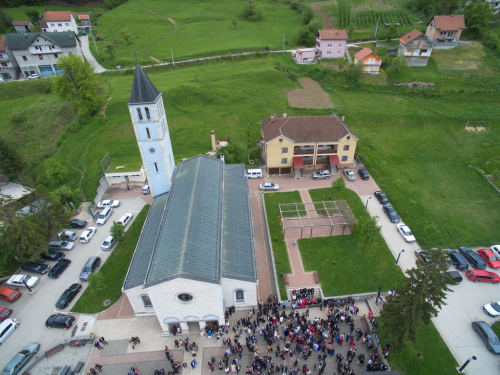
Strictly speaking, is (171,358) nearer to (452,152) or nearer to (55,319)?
(55,319)

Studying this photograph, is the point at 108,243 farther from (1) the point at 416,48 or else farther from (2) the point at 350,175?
(1) the point at 416,48

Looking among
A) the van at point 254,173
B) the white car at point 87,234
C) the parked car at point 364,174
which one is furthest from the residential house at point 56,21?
the parked car at point 364,174

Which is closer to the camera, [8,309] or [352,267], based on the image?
[8,309]

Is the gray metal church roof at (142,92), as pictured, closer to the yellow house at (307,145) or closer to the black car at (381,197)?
the yellow house at (307,145)

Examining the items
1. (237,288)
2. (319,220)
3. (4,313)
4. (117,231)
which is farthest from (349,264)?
(4,313)

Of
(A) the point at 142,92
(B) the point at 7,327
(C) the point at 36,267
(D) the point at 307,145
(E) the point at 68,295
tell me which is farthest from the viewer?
(D) the point at 307,145

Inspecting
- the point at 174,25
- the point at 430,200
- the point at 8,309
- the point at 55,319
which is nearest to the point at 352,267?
the point at 430,200
